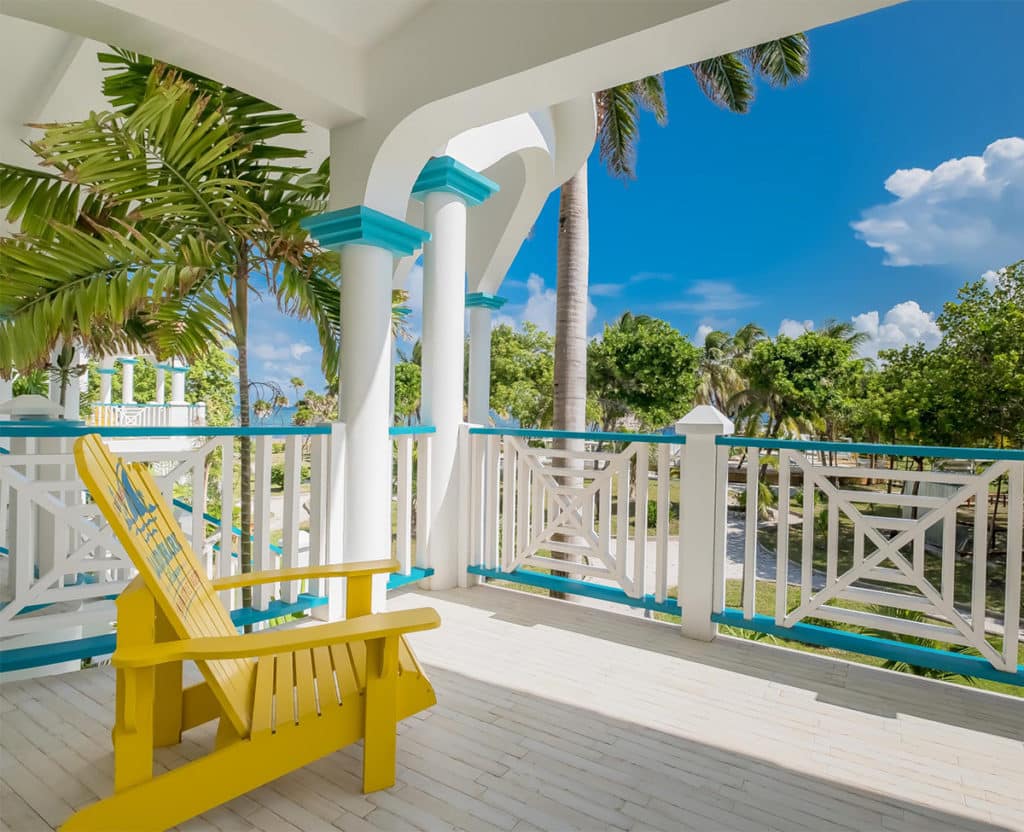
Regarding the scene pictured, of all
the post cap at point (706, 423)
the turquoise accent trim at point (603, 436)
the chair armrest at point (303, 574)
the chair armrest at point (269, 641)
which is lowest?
the chair armrest at point (269, 641)

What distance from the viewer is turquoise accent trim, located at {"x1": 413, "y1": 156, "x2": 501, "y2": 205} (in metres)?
3.95

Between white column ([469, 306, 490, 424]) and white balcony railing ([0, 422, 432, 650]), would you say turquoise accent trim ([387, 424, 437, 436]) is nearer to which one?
white balcony railing ([0, 422, 432, 650])

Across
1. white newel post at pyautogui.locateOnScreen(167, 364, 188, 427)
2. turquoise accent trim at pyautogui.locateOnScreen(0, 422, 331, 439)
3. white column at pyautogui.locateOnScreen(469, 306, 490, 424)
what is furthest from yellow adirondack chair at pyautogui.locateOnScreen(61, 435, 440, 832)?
white newel post at pyautogui.locateOnScreen(167, 364, 188, 427)

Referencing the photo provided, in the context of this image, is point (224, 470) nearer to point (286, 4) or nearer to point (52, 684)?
point (52, 684)

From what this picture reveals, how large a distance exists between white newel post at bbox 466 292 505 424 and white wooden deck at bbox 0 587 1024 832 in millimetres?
2521

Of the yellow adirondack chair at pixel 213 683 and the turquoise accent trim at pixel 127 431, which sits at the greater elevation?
the turquoise accent trim at pixel 127 431

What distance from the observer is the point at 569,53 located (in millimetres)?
2318

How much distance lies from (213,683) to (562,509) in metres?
2.39

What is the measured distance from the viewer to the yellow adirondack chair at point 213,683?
1555 mm

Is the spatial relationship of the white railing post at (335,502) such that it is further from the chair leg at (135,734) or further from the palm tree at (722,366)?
the palm tree at (722,366)

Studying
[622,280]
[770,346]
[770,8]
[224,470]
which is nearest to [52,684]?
[224,470]

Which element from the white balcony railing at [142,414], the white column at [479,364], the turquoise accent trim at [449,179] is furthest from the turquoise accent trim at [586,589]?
the white balcony railing at [142,414]

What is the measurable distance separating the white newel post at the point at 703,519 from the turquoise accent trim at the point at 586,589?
140mm

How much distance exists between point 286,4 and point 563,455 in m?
2.64
